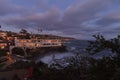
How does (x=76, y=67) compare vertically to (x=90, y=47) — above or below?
below

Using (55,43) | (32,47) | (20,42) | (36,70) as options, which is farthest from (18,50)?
(36,70)

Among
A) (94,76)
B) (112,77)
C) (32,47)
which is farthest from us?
(32,47)

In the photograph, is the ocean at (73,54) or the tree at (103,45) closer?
the tree at (103,45)

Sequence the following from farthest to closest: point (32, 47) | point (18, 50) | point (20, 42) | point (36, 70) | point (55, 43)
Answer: point (55, 43) → point (32, 47) → point (20, 42) → point (18, 50) → point (36, 70)

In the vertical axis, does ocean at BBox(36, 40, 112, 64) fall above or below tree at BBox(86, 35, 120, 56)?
below

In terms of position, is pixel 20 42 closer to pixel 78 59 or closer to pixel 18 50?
pixel 18 50

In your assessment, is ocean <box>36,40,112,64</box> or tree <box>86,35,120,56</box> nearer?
tree <box>86,35,120,56</box>

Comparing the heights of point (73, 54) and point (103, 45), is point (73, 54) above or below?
below

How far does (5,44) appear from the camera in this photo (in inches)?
3622

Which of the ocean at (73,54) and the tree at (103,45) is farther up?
the tree at (103,45)

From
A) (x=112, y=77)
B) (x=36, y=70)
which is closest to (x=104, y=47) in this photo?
(x=112, y=77)

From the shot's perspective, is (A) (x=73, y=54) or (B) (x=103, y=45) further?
(A) (x=73, y=54)

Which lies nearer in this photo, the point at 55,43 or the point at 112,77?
the point at 112,77

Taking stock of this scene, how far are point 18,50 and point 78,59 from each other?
3060 inches
